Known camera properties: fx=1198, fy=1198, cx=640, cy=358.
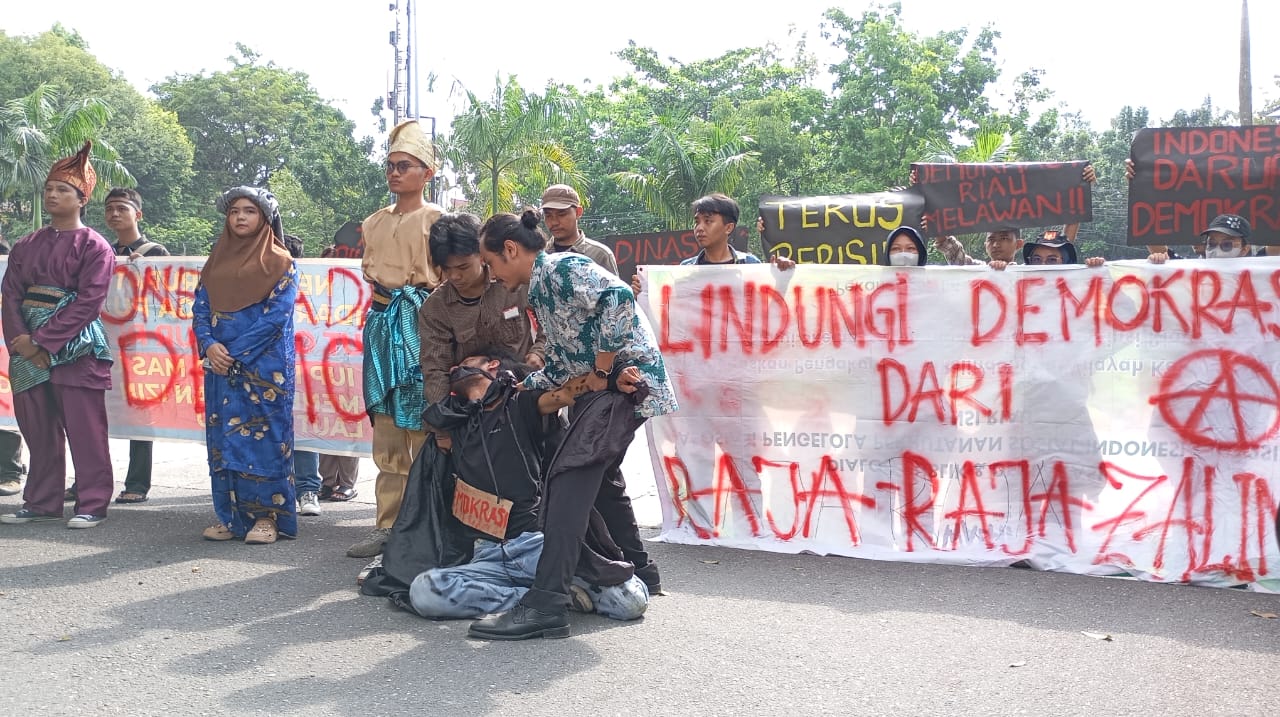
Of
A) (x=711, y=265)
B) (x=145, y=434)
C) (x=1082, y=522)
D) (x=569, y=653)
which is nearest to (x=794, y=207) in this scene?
(x=711, y=265)

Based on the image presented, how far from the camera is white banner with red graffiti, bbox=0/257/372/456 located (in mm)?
6684

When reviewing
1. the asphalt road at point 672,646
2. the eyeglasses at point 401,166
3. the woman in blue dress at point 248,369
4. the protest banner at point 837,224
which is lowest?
the asphalt road at point 672,646

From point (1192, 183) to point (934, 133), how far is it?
29.4m

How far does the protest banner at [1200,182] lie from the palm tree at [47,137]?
93.9ft

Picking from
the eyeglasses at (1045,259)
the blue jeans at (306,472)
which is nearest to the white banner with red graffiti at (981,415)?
the eyeglasses at (1045,259)

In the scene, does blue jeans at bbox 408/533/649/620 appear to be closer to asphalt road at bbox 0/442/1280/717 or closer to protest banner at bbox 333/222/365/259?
asphalt road at bbox 0/442/1280/717

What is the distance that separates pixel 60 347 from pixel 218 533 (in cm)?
133

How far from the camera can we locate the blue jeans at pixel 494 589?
4402 millimetres

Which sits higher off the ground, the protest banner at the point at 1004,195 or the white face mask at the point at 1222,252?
the protest banner at the point at 1004,195

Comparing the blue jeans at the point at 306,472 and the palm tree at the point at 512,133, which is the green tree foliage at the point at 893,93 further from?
the blue jeans at the point at 306,472

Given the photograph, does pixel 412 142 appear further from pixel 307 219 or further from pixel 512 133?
pixel 307 219

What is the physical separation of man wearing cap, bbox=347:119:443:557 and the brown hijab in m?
0.52

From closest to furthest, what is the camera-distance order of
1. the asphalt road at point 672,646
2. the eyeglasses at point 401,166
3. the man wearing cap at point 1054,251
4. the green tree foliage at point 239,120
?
the asphalt road at point 672,646, the eyeglasses at point 401,166, the man wearing cap at point 1054,251, the green tree foliage at point 239,120

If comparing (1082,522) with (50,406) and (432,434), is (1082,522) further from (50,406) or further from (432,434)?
(50,406)
